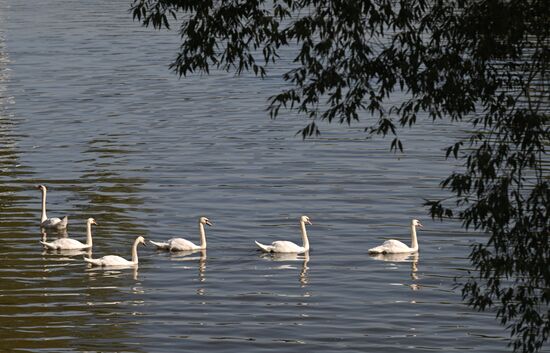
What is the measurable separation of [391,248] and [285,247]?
2.18m

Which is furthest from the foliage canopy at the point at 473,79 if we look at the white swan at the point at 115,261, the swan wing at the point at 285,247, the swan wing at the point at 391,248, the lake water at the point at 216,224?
the swan wing at the point at 285,247

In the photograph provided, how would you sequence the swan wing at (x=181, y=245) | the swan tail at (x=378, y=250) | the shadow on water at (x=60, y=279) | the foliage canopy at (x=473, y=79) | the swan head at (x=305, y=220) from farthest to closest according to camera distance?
1. the swan head at (x=305, y=220)
2. the swan wing at (x=181, y=245)
3. the swan tail at (x=378, y=250)
4. the shadow on water at (x=60, y=279)
5. the foliage canopy at (x=473, y=79)

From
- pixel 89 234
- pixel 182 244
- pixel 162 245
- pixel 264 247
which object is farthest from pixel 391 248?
pixel 89 234

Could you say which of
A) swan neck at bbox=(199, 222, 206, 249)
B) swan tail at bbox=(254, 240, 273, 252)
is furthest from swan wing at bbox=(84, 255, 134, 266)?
swan tail at bbox=(254, 240, 273, 252)

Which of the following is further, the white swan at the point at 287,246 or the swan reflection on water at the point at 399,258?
the white swan at the point at 287,246

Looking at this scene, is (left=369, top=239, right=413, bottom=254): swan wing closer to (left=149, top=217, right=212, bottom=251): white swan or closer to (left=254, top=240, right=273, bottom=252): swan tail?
(left=254, top=240, right=273, bottom=252): swan tail

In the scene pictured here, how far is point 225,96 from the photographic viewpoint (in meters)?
51.5

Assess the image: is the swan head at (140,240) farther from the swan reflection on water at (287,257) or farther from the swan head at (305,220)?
the swan head at (305,220)

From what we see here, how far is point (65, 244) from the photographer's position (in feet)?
98.6

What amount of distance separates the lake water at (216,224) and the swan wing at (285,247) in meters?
0.21

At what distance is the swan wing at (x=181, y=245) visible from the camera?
29250 millimetres

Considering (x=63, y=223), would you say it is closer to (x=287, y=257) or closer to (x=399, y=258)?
(x=287, y=257)

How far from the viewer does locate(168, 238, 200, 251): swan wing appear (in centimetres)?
2925

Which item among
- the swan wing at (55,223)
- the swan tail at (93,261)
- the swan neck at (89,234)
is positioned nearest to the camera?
the swan tail at (93,261)
